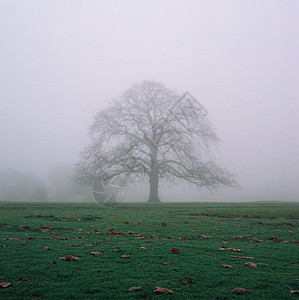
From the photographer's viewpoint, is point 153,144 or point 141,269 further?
point 153,144

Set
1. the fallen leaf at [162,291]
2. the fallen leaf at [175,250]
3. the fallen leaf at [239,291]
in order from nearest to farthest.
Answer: the fallen leaf at [162,291] < the fallen leaf at [239,291] < the fallen leaf at [175,250]

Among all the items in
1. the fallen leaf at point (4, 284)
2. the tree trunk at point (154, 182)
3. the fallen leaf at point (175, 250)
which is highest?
the tree trunk at point (154, 182)

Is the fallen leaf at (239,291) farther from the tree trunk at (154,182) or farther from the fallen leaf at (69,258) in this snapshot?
the tree trunk at (154,182)

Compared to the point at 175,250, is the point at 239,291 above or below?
below

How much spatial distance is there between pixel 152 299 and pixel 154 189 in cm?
2659

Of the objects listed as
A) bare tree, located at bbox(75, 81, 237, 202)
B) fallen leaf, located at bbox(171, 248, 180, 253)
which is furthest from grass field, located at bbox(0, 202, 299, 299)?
bare tree, located at bbox(75, 81, 237, 202)

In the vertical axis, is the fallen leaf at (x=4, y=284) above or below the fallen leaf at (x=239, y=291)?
above

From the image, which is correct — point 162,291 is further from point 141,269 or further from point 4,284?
point 4,284

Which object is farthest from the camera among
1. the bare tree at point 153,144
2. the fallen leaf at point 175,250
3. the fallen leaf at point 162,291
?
the bare tree at point 153,144

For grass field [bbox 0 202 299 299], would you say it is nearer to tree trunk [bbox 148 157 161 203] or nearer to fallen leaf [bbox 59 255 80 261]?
fallen leaf [bbox 59 255 80 261]

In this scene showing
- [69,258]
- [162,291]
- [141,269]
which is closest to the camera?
[162,291]

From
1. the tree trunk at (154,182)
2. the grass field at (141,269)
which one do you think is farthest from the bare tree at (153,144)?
the grass field at (141,269)

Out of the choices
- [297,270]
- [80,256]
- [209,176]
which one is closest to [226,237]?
[297,270]

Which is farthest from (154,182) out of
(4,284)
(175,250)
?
(4,284)
